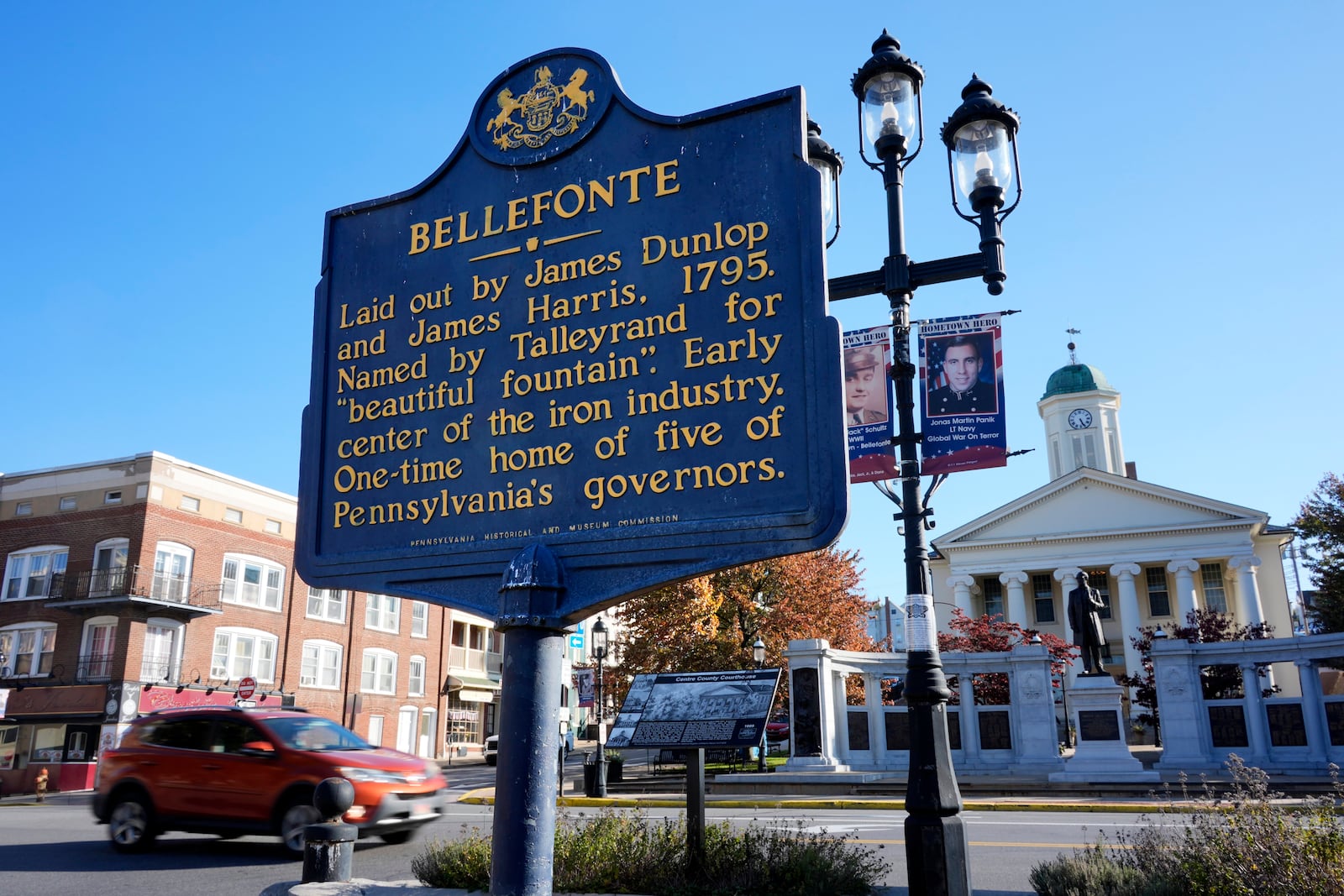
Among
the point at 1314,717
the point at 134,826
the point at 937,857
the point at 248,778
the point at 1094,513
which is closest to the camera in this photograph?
the point at 937,857

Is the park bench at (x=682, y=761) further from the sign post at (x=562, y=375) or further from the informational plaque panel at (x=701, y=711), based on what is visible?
the sign post at (x=562, y=375)

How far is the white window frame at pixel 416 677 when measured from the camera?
49.2 m

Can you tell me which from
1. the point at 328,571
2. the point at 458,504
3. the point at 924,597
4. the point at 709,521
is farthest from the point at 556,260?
the point at 924,597

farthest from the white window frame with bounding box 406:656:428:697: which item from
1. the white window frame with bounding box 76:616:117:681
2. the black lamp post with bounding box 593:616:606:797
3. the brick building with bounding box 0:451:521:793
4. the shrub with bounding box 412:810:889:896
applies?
the shrub with bounding box 412:810:889:896

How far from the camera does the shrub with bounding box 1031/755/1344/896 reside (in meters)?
6.02

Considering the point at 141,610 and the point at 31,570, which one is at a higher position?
the point at 31,570

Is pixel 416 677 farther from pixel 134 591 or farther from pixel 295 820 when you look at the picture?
pixel 295 820

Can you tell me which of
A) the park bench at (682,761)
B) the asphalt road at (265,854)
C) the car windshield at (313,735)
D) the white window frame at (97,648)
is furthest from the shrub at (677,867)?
the white window frame at (97,648)

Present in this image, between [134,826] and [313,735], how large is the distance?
A: 2.55 m

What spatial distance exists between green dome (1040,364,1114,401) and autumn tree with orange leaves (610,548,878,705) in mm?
44215

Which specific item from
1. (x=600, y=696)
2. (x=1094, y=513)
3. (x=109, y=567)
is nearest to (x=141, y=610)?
(x=109, y=567)

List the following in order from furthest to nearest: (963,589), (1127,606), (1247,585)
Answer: (963,589) < (1127,606) < (1247,585)

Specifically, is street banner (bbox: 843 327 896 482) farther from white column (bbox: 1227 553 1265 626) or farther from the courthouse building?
white column (bbox: 1227 553 1265 626)

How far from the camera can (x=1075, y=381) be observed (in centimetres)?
7662
